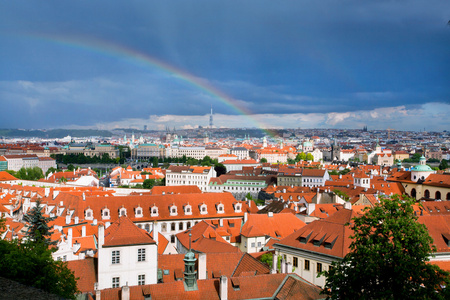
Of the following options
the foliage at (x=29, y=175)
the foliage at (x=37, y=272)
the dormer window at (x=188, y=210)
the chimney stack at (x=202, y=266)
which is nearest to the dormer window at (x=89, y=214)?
the dormer window at (x=188, y=210)

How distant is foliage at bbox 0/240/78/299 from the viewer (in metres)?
21.6

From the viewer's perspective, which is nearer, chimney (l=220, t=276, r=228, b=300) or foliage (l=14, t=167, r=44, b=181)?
chimney (l=220, t=276, r=228, b=300)

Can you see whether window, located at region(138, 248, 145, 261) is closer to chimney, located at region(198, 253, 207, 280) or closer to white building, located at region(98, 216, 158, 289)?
white building, located at region(98, 216, 158, 289)

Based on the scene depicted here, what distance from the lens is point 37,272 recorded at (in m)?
22.8

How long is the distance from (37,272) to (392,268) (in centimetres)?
1732

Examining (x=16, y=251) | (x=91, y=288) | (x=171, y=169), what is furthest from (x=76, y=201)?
(x=171, y=169)

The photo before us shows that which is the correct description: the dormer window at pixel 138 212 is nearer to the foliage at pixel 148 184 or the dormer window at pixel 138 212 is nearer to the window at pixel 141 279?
the window at pixel 141 279

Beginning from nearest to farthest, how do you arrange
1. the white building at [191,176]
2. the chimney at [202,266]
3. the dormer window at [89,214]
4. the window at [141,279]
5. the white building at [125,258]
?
the chimney at [202,266], the white building at [125,258], the window at [141,279], the dormer window at [89,214], the white building at [191,176]

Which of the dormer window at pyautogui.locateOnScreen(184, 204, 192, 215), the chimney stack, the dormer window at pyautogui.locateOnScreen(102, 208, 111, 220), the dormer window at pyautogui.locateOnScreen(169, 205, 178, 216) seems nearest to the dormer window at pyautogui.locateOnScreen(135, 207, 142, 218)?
the dormer window at pyautogui.locateOnScreen(102, 208, 111, 220)

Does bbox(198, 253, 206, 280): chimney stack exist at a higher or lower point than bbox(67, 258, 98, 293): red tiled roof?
higher

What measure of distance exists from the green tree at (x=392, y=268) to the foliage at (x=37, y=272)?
13.1 m

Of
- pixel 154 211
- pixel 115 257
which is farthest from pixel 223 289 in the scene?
pixel 154 211

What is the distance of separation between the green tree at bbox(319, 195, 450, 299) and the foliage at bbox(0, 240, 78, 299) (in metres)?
13.1

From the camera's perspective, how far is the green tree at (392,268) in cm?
1769
